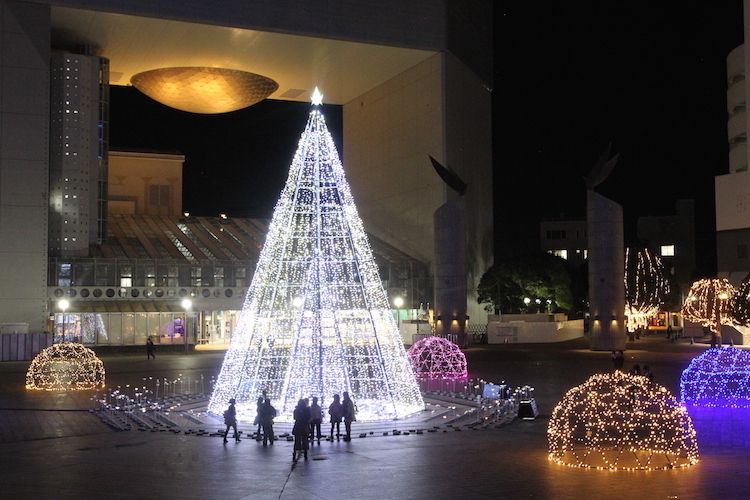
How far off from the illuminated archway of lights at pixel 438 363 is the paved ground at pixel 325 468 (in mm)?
9167

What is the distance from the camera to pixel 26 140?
4094 centimetres

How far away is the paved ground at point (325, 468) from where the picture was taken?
37.4 ft

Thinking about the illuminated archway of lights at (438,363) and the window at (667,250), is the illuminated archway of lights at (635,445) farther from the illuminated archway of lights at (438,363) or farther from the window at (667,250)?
the window at (667,250)

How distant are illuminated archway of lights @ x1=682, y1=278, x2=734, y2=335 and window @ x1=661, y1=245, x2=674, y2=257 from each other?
3806 cm

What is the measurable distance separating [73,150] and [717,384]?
110 feet

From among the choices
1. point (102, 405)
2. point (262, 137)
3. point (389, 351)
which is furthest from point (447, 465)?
point (262, 137)

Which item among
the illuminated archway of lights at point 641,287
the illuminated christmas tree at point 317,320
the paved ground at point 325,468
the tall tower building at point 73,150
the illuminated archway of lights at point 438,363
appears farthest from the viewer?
the illuminated archway of lights at point 641,287

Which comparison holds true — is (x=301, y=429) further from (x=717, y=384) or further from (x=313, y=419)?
(x=717, y=384)

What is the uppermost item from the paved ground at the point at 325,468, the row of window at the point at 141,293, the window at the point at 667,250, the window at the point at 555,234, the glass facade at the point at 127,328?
the window at the point at 555,234

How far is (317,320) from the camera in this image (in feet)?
58.4

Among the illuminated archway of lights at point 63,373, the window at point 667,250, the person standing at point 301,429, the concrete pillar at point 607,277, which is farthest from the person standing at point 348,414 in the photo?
the window at point 667,250

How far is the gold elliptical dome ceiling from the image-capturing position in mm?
50969

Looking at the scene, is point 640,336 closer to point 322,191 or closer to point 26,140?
point 26,140

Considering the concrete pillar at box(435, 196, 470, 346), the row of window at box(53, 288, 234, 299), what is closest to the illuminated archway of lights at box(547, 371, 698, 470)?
the concrete pillar at box(435, 196, 470, 346)
